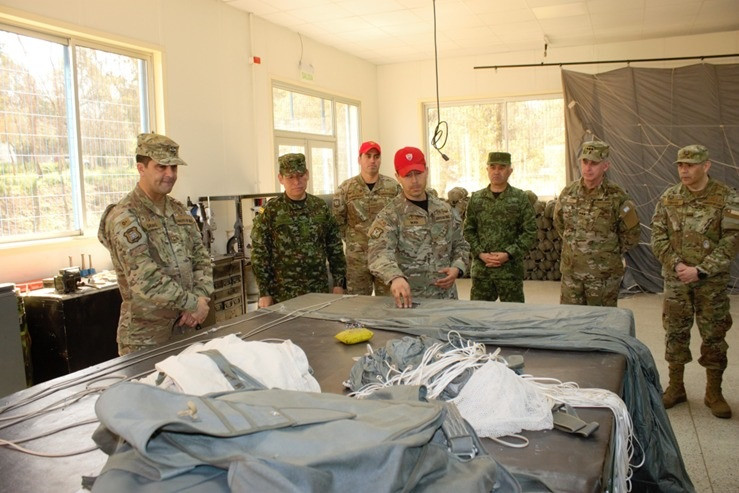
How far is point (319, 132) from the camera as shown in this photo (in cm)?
762

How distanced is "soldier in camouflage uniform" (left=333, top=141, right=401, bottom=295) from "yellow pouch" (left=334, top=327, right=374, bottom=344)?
192cm

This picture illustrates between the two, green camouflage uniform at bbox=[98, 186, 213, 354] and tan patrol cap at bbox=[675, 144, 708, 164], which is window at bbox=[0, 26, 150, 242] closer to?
green camouflage uniform at bbox=[98, 186, 213, 354]

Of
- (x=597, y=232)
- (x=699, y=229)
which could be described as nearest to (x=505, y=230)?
(x=597, y=232)

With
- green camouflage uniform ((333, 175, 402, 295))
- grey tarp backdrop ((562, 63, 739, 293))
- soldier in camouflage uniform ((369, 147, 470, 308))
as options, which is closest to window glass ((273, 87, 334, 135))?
green camouflage uniform ((333, 175, 402, 295))

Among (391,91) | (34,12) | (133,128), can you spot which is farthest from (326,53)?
(34,12)

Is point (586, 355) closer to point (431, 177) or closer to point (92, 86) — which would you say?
point (92, 86)

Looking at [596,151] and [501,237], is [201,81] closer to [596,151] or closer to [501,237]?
[501,237]

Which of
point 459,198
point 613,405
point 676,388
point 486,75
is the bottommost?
point 676,388

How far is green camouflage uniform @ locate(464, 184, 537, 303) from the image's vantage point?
3955 millimetres

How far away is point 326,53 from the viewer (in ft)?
24.6

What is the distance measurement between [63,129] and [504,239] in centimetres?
325

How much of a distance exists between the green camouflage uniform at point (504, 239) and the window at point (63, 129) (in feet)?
9.49

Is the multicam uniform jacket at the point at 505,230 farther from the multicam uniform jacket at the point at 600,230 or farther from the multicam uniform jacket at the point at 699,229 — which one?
the multicam uniform jacket at the point at 699,229

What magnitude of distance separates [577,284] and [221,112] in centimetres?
361
